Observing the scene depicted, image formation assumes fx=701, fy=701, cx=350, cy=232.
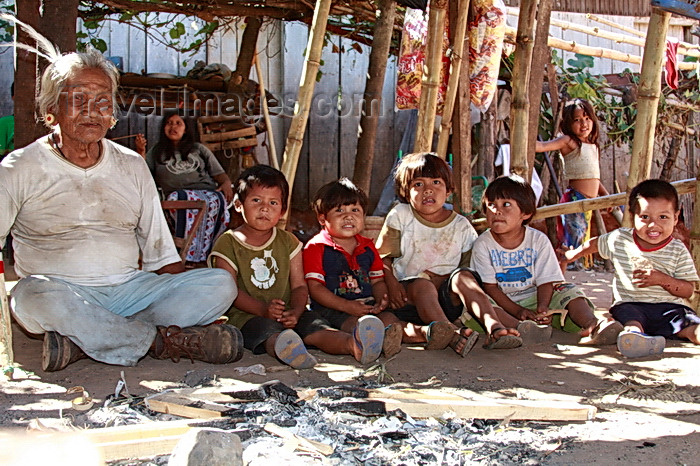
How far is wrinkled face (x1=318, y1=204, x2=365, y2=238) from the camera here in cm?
353

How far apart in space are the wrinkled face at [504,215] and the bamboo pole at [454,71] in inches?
31.2

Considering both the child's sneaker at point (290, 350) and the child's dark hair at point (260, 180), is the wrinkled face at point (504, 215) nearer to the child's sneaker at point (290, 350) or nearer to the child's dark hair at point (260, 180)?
the child's dark hair at point (260, 180)

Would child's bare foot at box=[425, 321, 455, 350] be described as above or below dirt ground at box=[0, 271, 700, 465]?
above

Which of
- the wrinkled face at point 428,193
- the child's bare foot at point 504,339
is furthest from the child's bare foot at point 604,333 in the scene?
the wrinkled face at point 428,193

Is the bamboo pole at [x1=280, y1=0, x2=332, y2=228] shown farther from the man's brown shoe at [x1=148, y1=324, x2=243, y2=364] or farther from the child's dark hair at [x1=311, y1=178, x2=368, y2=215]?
the man's brown shoe at [x1=148, y1=324, x2=243, y2=364]

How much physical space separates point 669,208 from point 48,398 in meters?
2.91

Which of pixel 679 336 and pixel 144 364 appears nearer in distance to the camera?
pixel 144 364

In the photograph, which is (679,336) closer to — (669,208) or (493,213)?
(669,208)

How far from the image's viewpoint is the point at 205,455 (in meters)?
1.68

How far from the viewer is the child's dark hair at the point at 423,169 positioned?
370 centimetres

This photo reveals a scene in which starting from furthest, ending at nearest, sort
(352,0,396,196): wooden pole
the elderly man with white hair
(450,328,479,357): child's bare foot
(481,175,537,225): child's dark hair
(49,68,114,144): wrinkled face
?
1. (352,0,396,196): wooden pole
2. (481,175,537,225): child's dark hair
3. (450,328,479,357): child's bare foot
4. (49,68,114,144): wrinkled face
5. the elderly man with white hair

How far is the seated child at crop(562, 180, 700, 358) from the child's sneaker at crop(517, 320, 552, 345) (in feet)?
1.25

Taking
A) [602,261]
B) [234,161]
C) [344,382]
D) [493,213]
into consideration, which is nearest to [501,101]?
[602,261]

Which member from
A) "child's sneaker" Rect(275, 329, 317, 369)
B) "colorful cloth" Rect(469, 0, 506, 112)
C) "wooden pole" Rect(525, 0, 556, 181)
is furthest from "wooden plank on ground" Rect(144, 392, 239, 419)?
"colorful cloth" Rect(469, 0, 506, 112)
